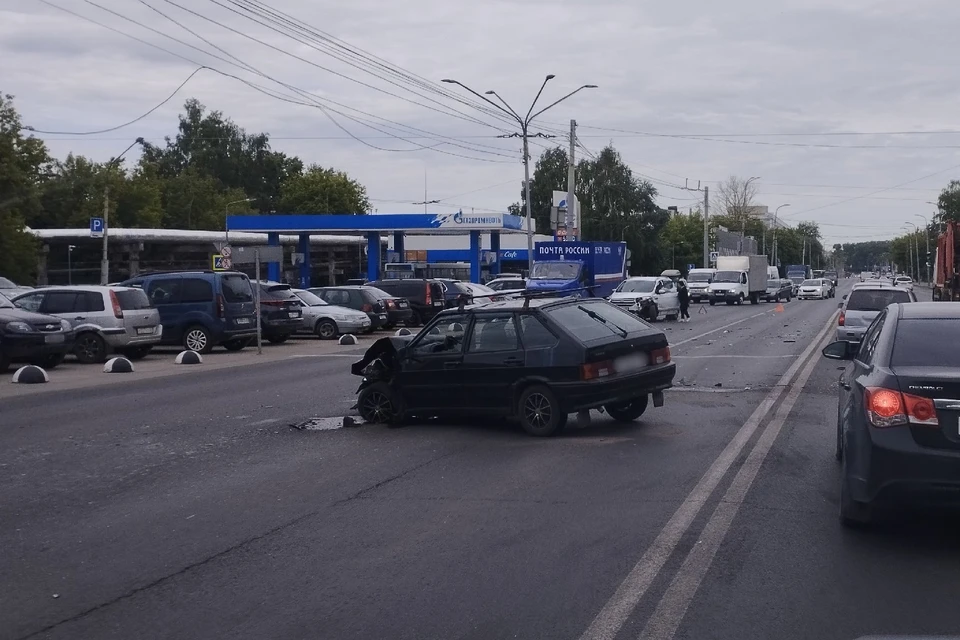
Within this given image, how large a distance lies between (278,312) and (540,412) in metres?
17.5

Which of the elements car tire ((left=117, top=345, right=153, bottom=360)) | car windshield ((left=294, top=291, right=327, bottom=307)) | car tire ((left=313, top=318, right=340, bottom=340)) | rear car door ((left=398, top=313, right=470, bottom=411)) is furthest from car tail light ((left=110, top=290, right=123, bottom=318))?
rear car door ((left=398, top=313, right=470, bottom=411))

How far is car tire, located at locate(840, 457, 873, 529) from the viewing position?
730cm

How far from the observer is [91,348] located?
2330 centimetres

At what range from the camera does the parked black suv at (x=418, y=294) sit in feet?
120

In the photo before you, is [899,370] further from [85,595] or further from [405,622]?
[85,595]

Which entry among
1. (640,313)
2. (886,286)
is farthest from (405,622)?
(640,313)

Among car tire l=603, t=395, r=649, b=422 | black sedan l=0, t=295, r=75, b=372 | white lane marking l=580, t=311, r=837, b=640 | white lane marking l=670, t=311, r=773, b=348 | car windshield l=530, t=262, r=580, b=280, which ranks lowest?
white lane marking l=670, t=311, r=773, b=348

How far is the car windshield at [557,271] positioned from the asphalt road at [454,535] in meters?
24.7

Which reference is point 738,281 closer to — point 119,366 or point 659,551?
point 119,366

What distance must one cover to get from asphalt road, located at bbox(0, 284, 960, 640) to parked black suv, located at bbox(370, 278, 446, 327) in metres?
22.6

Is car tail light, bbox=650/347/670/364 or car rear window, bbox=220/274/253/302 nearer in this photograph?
car tail light, bbox=650/347/670/364

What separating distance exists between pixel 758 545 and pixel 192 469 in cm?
582

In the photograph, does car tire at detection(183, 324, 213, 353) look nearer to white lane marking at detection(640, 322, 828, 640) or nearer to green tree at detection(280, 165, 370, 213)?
white lane marking at detection(640, 322, 828, 640)

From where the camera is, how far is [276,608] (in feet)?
20.2
